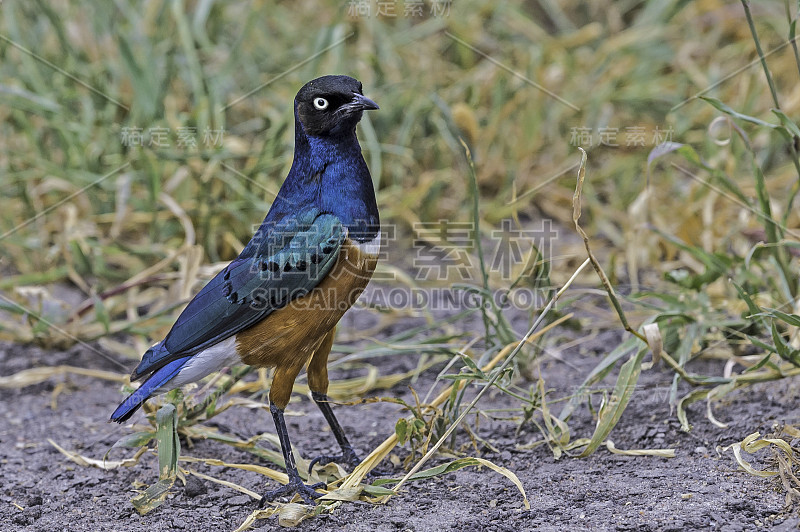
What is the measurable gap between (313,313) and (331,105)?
2.10 feet

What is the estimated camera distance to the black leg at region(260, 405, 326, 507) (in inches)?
105

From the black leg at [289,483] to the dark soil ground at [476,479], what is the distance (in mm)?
81

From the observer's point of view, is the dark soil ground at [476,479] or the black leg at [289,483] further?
the black leg at [289,483]

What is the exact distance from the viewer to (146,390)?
268cm

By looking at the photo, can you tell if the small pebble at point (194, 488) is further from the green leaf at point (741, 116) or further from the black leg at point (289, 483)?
the green leaf at point (741, 116)

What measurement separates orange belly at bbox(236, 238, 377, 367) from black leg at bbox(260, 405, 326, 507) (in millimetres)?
218

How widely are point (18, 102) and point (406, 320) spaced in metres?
2.37

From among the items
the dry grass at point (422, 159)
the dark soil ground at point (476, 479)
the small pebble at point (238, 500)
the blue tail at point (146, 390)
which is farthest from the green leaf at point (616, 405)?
the blue tail at point (146, 390)

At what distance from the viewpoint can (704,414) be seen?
2961 millimetres

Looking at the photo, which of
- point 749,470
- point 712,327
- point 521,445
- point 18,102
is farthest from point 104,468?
point 18,102

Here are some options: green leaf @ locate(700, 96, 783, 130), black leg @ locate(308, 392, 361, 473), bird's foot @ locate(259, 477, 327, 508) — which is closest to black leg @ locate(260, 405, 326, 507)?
bird's foot @ locate(259, 477, 327, 508)

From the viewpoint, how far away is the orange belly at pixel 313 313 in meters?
2.63

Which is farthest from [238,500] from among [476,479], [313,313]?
[476,479]

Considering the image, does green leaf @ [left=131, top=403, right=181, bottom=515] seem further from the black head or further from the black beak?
the black beak
